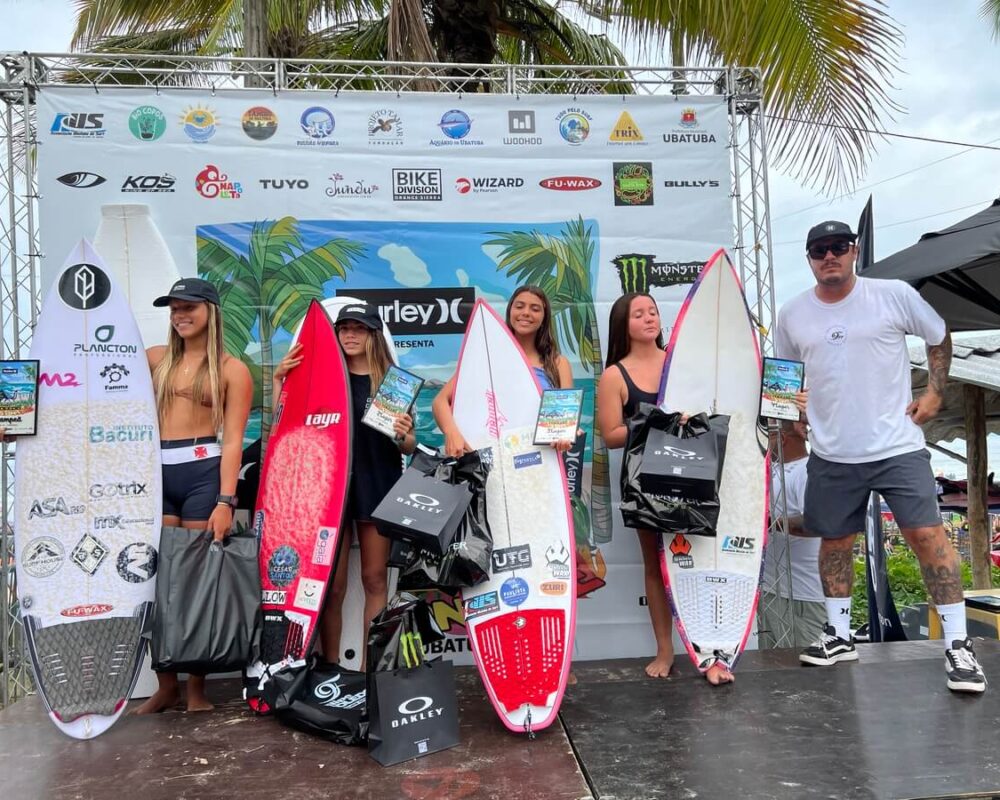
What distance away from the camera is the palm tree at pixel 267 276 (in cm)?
346

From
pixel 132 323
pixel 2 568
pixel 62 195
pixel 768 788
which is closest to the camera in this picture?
pixel 768 788

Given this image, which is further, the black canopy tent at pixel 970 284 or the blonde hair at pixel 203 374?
the black canopy tent at pixel 970 284

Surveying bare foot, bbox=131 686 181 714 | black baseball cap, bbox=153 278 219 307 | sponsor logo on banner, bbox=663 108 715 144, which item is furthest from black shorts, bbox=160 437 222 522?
sponsor logo on banner, bbox=663 108 715 144

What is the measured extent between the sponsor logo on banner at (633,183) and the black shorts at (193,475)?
2228 millimetres

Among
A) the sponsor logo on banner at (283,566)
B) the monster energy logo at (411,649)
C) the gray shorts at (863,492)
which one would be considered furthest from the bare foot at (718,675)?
the sponsor logo on banner at (283,566)

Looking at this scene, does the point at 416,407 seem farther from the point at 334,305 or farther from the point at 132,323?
the point at 132,323

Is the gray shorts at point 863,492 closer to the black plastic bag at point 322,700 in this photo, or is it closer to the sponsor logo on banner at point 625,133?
the sponsor logo on banner at point 625,133

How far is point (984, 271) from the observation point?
14.6 ft

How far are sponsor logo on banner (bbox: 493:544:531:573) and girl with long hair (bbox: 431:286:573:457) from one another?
499mm

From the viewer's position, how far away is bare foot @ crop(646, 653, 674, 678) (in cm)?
304

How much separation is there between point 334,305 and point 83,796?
207 centimetres

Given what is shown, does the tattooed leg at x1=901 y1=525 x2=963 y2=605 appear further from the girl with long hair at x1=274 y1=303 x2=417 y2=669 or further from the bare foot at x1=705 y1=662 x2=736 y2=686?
the girl with long hair at x1=274 y1=303 x2=417 y2=669

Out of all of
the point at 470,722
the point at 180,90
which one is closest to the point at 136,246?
the point at 180,90

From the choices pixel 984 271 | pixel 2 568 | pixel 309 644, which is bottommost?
pixel 309 644
